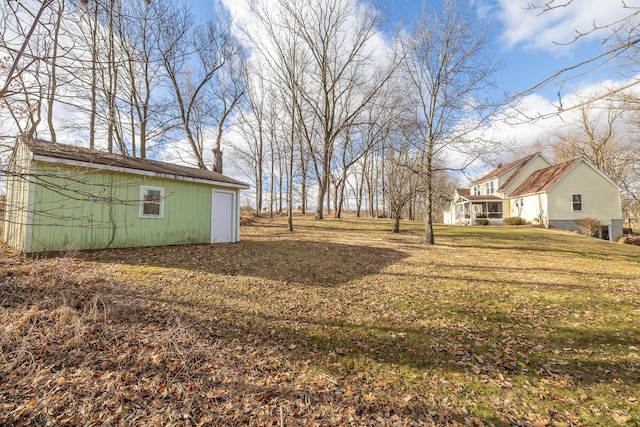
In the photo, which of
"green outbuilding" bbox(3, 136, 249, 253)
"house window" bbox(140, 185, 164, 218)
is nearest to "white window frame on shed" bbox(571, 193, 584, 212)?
"green outbuilding" bbox(3, 136, 249, 253)

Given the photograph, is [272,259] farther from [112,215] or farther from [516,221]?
[516,221]

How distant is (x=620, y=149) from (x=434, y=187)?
1098 inches

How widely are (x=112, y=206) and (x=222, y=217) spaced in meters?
3.88

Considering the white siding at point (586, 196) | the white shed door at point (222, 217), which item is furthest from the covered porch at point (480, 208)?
the white shed door at point (222, 217)

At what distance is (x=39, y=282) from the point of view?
505cm

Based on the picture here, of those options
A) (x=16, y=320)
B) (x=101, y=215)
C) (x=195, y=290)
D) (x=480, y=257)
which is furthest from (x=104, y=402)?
(x=480, y=257)

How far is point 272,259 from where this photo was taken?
8.70 metres

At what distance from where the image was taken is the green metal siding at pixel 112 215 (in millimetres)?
7496

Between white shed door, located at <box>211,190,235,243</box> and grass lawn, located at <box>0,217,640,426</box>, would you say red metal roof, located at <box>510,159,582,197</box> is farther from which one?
white shed door, located at <box>211,190,235,243</box>

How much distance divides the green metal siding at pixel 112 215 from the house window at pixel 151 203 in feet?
0.45

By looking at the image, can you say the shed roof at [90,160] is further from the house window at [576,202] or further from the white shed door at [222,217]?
the house window at [576,202]

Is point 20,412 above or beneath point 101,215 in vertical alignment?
beneath

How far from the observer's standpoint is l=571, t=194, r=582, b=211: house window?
22156mm

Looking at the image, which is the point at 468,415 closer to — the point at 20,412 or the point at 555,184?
the point at 20,412
